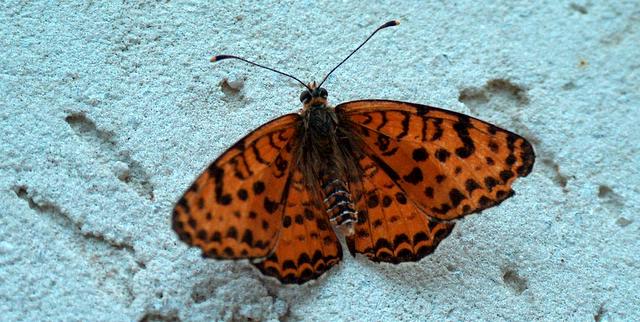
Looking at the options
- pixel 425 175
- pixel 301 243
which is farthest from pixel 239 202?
pixel 425 175

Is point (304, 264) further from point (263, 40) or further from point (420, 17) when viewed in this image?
point (420, 17)

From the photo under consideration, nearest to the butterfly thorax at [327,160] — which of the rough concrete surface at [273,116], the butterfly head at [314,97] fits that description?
the butterfly head at [314,97]

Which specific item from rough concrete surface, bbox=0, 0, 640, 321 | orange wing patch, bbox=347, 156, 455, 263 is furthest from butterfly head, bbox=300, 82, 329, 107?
orange wing patch, bbox=347, 156, 455, 263

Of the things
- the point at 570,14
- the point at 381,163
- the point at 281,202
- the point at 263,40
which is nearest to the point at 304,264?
the point at 281,202

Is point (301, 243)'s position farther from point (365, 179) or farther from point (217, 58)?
point (217, 58)

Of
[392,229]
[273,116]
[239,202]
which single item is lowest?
[392,229]

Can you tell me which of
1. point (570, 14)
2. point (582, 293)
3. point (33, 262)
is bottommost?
point (582, 293)
